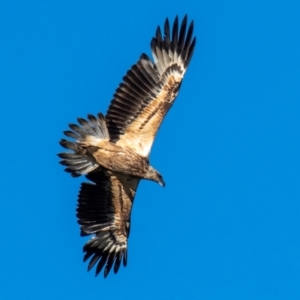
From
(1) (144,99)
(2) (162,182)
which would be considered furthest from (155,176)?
(1) (144,99)

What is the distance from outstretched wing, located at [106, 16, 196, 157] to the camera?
49.4 ft

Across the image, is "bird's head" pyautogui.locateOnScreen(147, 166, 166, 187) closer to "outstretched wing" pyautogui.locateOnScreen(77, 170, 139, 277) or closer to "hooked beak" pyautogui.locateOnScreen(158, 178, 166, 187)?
"hooked beak" pyautogui.locateOnScreen(158, 178, 166, 187)

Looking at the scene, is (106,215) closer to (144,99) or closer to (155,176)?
(155,176)

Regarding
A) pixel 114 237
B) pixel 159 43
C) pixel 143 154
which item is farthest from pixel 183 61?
pixel 114 237

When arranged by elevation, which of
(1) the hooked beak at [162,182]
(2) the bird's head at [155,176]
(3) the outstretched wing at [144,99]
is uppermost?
(3) the outstretched wing at [144,99]

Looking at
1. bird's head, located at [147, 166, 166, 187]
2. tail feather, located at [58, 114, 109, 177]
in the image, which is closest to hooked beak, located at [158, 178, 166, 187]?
bird's head, located at [147, 166, 166, 187]

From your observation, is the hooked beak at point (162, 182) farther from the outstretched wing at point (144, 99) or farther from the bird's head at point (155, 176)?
the outstretched wing at point (144, 99)

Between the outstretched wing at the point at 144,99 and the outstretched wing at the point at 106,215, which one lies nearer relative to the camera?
the outstretched wing at the point at 144,99

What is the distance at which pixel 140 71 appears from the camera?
15.1 m

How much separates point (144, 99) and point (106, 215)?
1915 mm

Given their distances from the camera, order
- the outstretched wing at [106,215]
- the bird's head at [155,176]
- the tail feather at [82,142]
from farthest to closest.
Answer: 1. the outstretched wing at [106,215]
2. the bird's head at [155,176]
3. the tail feather at [82,142]

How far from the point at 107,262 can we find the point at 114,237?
391mm

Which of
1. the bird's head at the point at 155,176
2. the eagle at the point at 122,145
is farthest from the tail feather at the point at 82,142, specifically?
the bird's head at the point at 155,176

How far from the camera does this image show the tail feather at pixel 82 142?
14297mm
